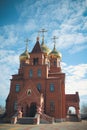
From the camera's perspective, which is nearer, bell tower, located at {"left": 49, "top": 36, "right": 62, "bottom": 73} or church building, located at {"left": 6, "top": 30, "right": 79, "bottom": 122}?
church building, located at {"left": 6, "top": 30, "right": 79, "bottom": 122}

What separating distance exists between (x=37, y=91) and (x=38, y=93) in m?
0.35

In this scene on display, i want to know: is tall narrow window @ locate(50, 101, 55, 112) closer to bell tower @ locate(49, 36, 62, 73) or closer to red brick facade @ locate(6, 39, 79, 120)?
red brick facade @ locate(6, 39, 79, 120)

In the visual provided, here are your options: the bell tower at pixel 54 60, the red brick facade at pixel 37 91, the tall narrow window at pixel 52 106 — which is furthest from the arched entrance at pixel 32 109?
the bell tower at pixel 54 60

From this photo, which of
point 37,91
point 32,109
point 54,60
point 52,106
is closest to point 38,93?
point 37,91

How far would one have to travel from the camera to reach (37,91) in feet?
75.2

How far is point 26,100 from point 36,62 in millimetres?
7174

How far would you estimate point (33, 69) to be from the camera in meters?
26.5

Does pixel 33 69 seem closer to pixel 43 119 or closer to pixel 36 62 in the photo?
pixel 36 62

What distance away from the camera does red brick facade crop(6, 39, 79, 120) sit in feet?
74.3

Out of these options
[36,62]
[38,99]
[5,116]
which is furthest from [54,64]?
[5,116]

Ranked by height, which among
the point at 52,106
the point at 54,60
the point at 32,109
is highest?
the point at 54,60

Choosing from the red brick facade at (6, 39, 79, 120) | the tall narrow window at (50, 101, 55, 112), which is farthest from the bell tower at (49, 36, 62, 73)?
the tall narrow window at (50, 101, 55, 112)

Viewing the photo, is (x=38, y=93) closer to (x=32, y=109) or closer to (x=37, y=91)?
(x=37, y=91)

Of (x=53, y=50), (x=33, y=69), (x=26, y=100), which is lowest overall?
(x=26, y=100)
